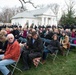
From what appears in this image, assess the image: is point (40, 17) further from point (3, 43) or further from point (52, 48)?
point (3, 43)

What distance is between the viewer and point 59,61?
800cm

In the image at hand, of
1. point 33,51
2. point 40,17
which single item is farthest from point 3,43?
point 40,17

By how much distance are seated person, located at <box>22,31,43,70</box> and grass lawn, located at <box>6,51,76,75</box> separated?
368 millimetres

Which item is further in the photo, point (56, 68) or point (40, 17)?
point (40, 17)

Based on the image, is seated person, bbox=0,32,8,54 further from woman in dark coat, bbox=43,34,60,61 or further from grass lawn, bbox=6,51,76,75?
woman in dark coat, bbox=43,34,60,61

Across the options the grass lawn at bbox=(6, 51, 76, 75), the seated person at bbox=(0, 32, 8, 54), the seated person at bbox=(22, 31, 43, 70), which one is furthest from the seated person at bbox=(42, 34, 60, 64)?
the seated person at bbox=(0, 32, 8, 54)

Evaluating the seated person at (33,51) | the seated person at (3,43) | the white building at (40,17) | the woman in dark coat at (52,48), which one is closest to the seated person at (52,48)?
the woman in dark coat at (52,48)

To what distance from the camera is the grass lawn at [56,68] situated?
6521mm

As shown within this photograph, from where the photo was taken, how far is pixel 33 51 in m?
6.86

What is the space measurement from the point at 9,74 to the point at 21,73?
2.23 ft

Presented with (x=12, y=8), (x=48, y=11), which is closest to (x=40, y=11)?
(x=48, y=11)

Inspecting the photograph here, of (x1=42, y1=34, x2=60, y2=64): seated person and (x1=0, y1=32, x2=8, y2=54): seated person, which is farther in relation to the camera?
(x1=42, y1=34, x2=60, y2=64): seated person

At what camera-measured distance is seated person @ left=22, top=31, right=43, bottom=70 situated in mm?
6642

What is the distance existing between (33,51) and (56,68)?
1.13m
